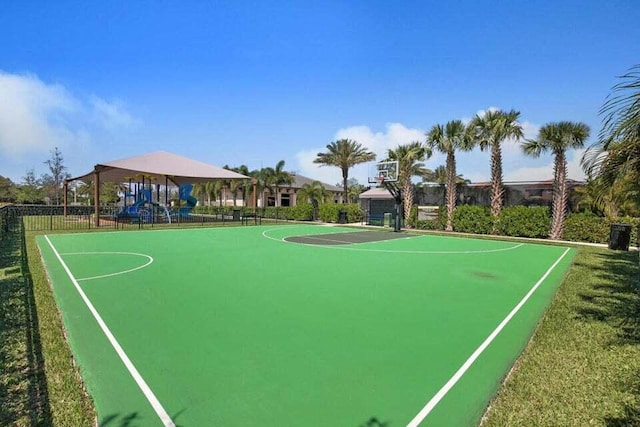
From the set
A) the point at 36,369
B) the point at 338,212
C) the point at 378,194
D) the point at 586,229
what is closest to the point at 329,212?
the point at 338,212

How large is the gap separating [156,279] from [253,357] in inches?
189

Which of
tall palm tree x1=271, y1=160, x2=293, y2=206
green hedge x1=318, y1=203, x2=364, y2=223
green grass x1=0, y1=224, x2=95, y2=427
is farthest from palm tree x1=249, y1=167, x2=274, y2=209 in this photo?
green grass x1=0, y1=224, x2=95, y2=427

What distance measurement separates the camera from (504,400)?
3174mm

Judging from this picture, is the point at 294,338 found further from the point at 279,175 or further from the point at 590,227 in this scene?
the point at 279,175

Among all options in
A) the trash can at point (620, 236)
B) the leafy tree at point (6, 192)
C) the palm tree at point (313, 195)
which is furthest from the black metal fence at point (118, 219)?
the leafy tree at point (6, 192)

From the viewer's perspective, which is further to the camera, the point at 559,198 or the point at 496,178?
the point at 496,178

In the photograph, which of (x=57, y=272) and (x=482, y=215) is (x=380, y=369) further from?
(x=482, y=215)

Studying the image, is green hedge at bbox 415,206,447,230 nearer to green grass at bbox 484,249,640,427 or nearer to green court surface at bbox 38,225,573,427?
green court surface at bbox 38,225,573,427

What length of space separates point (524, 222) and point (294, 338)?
768 inches

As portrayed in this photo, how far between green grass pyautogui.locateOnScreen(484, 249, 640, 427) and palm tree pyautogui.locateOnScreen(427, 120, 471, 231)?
654 inches

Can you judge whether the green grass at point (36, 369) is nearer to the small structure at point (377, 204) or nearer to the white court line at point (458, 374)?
the white court line at point (458, 374)

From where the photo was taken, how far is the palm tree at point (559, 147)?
1808cm

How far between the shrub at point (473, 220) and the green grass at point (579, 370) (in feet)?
50.3

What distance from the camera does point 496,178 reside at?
21219mm
